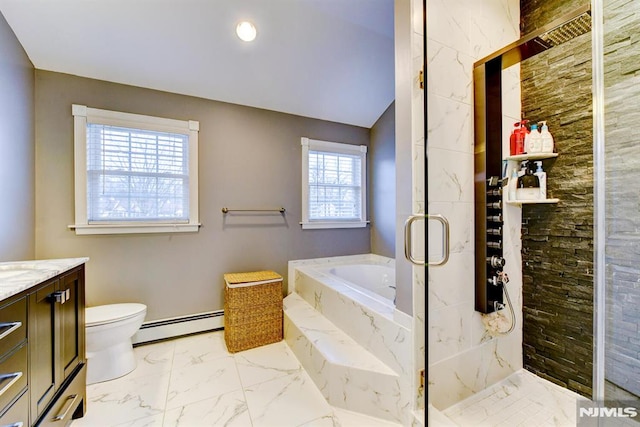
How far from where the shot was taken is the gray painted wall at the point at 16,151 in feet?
A: 5.19

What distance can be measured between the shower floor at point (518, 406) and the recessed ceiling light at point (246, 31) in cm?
273

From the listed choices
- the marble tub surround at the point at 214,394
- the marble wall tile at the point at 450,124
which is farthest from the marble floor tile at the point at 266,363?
the marble wall tile at the point at 450,124

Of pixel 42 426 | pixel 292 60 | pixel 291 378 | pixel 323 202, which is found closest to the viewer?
pixel 42 426

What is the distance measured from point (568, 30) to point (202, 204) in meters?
2.74

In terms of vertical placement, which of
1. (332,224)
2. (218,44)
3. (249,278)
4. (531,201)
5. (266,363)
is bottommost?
(266,363)

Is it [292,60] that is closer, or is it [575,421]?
[575,421]

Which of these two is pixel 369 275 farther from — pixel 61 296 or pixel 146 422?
pixel 61 296

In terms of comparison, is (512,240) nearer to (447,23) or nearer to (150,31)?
(447,23)

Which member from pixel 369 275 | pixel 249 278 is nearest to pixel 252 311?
pixel 249 278

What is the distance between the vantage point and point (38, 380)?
1.10 m

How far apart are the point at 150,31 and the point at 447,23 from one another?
201 cm

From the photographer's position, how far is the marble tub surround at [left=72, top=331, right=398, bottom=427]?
1.45 m

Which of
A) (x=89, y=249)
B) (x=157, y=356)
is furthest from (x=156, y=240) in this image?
(x=157, y=356)

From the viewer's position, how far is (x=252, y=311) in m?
2.25
